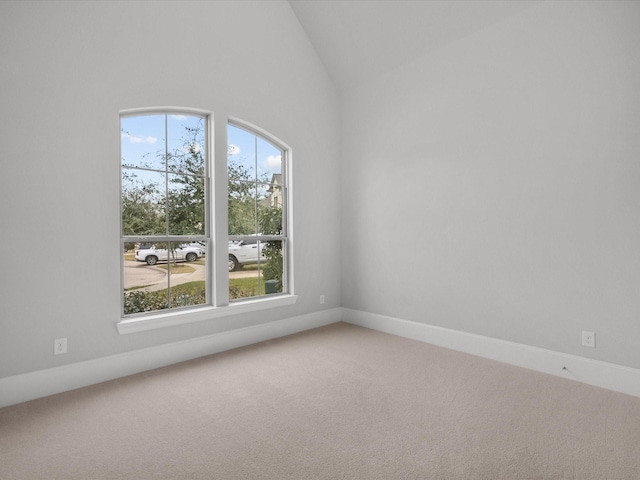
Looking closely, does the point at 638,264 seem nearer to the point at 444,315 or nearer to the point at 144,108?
the point at 444,315

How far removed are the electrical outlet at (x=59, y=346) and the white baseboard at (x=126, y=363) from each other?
120 mm

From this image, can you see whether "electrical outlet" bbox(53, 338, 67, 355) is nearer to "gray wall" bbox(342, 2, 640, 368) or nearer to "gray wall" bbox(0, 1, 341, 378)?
"gray wall" bbox(0, 1, 341, 378)

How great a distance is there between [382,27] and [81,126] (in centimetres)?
312

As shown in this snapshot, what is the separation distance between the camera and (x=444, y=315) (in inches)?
150

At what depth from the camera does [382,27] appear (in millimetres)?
3938

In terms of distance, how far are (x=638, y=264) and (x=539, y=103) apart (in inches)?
59.0

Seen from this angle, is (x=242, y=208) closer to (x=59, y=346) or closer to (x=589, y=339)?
(x=59, y=346)

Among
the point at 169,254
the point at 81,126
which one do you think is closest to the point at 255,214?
the point at 169,254

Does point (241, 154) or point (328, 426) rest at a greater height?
point (241, 154)

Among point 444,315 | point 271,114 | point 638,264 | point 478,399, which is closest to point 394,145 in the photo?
point 271,114

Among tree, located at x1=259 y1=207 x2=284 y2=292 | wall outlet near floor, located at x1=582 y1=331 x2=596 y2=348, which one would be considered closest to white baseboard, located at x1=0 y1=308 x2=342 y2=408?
tree, located at x1=259 y1=207 x2=284 y2=292

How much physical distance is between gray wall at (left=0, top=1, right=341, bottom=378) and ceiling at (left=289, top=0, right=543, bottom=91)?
88cm

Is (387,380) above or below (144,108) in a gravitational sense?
below

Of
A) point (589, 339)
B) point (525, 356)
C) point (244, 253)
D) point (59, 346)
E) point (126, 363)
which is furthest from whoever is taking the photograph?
point (244, 253)
